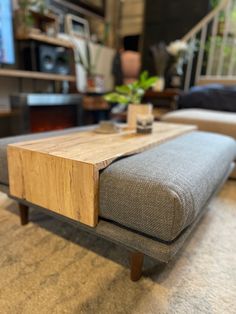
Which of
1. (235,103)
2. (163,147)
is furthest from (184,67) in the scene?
(163,147)

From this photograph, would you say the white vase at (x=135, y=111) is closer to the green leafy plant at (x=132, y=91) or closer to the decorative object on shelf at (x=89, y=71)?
the green leafy plant at (x=132, y=91)

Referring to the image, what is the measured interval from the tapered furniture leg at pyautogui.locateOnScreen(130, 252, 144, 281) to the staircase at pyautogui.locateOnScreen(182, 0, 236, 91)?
2.48 metres

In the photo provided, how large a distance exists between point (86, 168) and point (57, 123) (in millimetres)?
1916

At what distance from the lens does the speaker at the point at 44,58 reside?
2.12 metres

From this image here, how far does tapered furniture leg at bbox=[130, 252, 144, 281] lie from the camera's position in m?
0.70

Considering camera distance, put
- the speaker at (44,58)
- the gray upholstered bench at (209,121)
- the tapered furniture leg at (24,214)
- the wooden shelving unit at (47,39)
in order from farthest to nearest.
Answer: the speaker at (44,58) < the wooden shelving unit at (47,39) < the gray upholstered bench at (209,121) < the tapered furniture leg at (24,214)

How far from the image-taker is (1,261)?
0.79 meters

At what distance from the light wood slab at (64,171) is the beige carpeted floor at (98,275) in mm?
190

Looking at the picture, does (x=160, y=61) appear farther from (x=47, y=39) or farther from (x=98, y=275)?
(x=98, y=275)

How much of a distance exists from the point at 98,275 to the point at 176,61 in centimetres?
262

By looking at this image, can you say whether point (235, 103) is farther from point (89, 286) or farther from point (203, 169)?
point (89, 286)

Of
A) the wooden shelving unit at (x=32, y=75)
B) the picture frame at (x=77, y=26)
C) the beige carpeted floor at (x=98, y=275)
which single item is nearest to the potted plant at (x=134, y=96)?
the beige carpeted floor at (x=98, y=275)

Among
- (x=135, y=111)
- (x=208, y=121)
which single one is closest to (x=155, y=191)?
(x=135, y=111)

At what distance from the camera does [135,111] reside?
4.38 feet
